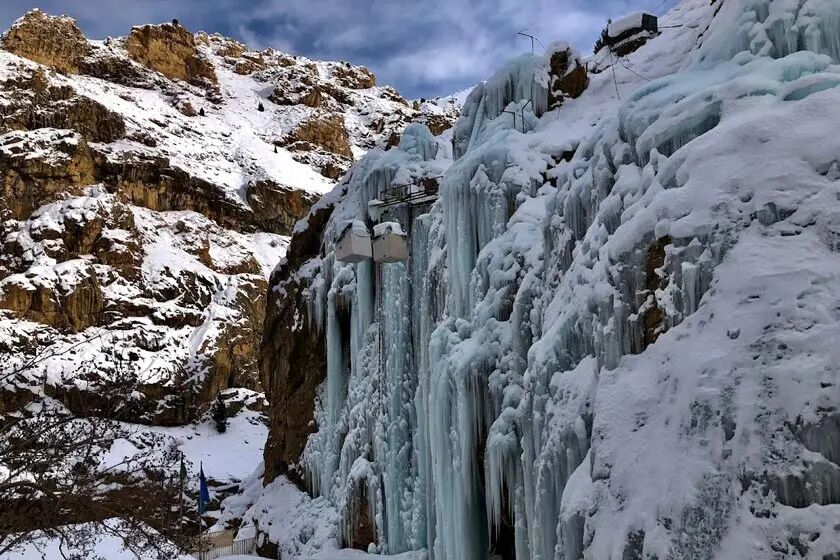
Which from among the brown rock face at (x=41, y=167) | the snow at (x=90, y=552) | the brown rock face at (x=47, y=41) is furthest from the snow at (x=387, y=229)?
the brown rock face at (x=47, y=41)

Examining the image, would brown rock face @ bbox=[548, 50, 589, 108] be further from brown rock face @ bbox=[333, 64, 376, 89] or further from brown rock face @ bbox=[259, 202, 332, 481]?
brown rock face @ bbox=[333, 64, 376, 89]

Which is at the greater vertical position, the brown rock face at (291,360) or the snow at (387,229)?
the snow at (387,229)

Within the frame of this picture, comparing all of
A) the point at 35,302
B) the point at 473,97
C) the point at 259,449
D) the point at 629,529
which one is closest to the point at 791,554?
the point at 629,529

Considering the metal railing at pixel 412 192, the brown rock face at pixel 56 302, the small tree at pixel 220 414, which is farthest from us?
the brown rock face at pixel 56 302

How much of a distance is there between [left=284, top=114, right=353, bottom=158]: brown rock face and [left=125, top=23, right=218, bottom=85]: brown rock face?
11.9 metres

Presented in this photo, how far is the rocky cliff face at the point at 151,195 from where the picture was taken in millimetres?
35531

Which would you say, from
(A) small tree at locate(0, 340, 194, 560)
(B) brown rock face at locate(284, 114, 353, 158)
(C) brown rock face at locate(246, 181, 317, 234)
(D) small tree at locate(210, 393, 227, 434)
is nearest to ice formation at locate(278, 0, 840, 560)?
(A) small tree at locate(0, 340, 194, 560)

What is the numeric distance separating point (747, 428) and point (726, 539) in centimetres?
60

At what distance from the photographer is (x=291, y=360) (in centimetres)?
1919

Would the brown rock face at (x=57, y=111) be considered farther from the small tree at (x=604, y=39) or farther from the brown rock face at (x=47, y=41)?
the small tree at (x=604, y=39)

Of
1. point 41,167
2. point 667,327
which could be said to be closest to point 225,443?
point 41,167

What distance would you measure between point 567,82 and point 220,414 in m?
27.1

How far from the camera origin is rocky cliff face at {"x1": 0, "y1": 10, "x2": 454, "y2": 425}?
3553 centimetres

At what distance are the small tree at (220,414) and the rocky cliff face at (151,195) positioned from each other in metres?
0.91
